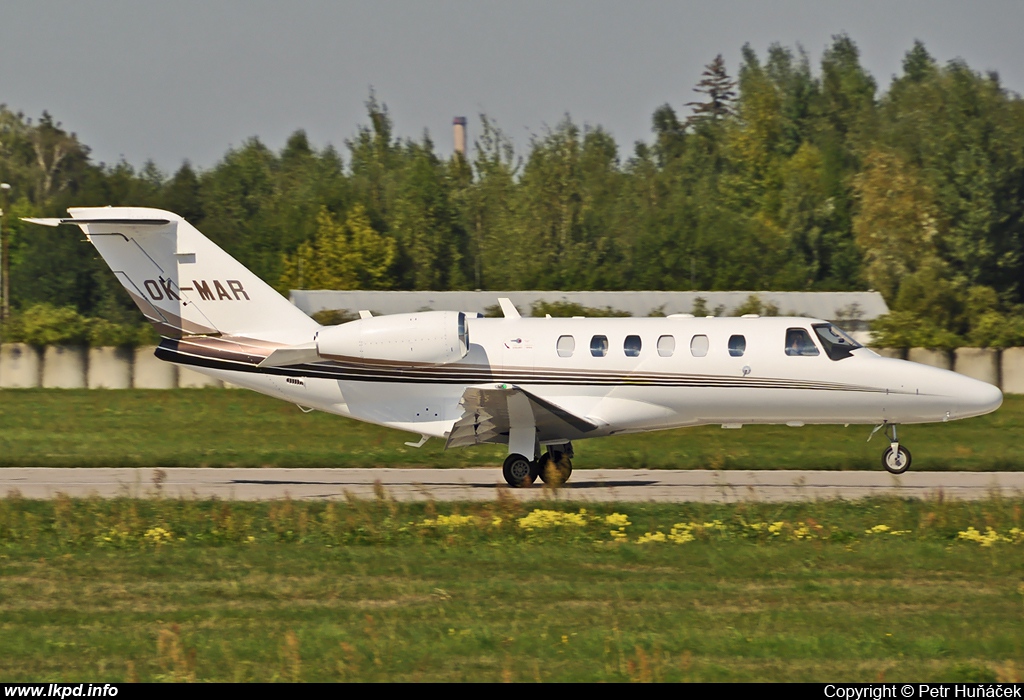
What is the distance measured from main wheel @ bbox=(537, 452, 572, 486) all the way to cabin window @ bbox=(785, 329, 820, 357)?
364 cm

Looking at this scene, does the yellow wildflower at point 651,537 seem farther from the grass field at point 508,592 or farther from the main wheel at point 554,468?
the main wheel at point 554,468

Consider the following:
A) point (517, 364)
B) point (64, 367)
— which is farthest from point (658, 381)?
point (64, 367)

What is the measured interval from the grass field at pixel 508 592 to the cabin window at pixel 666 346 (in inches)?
125

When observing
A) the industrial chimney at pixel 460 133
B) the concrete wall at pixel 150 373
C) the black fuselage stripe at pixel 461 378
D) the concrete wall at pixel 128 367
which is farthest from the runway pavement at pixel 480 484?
the industrial chimney at pixel 460 133

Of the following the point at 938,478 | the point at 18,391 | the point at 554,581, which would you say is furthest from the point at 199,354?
the point at 18,391

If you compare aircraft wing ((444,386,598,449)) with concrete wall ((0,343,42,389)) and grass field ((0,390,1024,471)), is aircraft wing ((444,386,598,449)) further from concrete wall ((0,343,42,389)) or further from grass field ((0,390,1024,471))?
concrete wall ((0,343,42,389))

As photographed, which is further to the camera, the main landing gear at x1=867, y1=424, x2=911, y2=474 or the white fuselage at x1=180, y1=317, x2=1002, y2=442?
the main landing gear at x1=867, y1=424, x2=911, y2=474

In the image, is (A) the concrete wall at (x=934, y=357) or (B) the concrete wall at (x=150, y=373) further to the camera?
(B) the concrete wall at (x=150, y=373)

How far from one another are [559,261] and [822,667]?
50.4 metres

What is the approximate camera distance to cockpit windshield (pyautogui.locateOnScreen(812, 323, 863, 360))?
18.0m

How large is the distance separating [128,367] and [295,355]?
64.4ft

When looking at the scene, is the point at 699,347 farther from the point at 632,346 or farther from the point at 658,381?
the point at 632,346

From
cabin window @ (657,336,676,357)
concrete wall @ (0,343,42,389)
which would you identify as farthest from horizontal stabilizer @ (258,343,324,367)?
concrete wall @ (0,343,42,389)

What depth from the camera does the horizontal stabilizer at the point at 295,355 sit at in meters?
18.0
